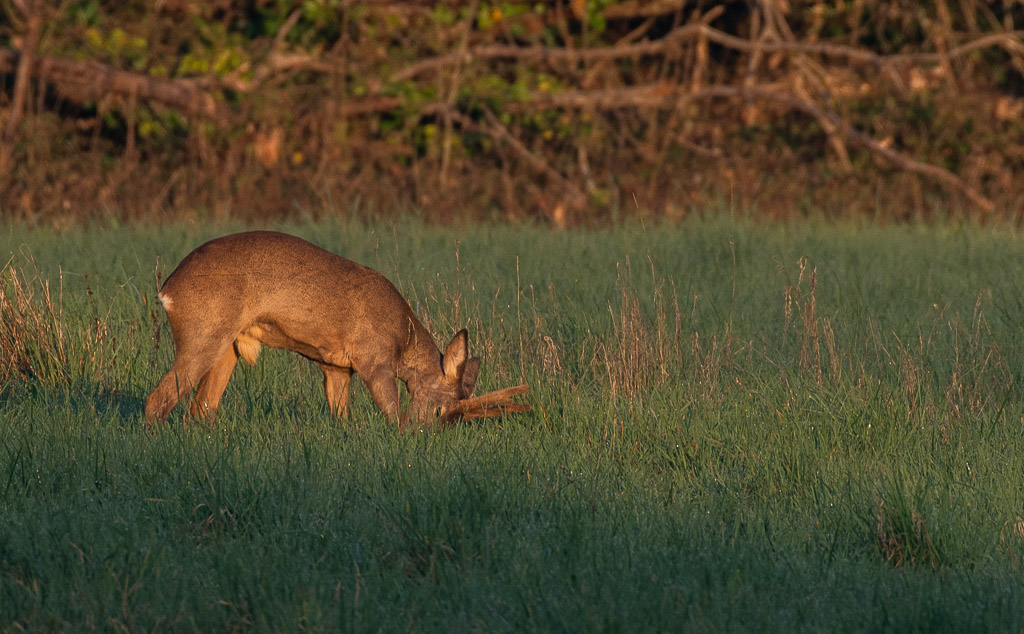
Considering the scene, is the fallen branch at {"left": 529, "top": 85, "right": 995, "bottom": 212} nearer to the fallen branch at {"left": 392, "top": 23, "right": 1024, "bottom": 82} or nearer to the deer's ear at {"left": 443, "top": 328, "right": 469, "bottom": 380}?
the fallen branch at {"left": 392, "top": 23, "right": 1024, "bottom": 82}

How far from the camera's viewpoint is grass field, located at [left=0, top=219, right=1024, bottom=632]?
3.67m

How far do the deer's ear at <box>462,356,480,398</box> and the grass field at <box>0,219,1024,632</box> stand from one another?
28 centimetres

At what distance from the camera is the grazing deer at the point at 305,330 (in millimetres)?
5613

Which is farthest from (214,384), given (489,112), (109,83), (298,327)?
(489,112)

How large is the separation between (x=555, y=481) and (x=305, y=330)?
1.67 m

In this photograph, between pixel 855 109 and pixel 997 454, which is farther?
pixel 855 109

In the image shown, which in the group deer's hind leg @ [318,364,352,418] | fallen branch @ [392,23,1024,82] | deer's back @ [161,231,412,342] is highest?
fallen branch @ [392,23,1024,82]

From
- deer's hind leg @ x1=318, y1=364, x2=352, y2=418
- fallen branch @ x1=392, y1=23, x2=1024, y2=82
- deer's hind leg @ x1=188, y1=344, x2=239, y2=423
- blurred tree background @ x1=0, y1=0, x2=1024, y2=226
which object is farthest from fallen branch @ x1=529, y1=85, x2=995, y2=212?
deer's hind leg @ x1=188, y1=344, x2=239, y2=423

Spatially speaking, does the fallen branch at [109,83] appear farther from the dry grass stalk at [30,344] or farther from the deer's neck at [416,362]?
the deer's neck at [416,362]

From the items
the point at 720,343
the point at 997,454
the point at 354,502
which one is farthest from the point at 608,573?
the point at 720,343

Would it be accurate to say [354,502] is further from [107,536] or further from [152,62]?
[152,62]

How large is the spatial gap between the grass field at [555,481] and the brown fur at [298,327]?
257mm

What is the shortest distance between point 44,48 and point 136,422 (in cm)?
1015

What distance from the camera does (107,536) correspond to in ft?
13.4
